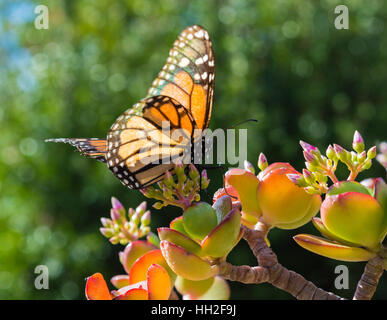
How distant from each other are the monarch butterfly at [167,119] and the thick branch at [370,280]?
1.66ft

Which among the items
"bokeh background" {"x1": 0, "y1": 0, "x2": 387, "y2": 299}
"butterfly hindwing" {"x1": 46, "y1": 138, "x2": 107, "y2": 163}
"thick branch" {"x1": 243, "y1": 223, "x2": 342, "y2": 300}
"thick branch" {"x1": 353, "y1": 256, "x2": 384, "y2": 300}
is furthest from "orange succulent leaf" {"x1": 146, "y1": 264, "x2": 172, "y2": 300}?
"bokeh background" {"x1": 0, "y1": 0, "x2": 387, "y2": 299}

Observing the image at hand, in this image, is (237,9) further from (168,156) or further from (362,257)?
(362,257)

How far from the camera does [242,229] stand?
0.62 m

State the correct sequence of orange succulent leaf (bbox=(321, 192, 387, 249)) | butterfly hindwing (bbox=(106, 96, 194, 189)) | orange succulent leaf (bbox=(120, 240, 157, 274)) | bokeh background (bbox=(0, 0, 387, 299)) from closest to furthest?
1. orange succulent leaf (bbox=(321, 192, 387, 249))
2. orange succulent leaf (bbox=(120, 240, 157, 274))
3. butterfly hindwing (bbox=(106, 96, 194, 189))
4. bokeh background (bbox=(0, 0, 387, 299))

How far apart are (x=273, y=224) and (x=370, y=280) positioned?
155mm

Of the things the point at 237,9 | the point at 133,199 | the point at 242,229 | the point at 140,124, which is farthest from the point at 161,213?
the point at 242,229

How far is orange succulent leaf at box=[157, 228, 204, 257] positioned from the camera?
59 cm

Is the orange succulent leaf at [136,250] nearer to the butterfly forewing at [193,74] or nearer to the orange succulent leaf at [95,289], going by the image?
the orange succulent leaf at [95,289]

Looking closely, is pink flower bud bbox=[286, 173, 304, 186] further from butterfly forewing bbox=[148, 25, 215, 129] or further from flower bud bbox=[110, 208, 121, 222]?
butterfly forewing bbox=[148, 25, 215, 129]

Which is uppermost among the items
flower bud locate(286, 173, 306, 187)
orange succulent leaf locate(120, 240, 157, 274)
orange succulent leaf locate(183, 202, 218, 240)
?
flower bud locate(286, 173, 306, 187)

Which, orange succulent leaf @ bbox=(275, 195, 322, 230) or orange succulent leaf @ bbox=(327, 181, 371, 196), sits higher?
orange succulent leaf @ bbox=(327, 181, 371, 196)

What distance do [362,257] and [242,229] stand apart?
15cm

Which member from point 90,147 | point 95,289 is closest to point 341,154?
point 95,289

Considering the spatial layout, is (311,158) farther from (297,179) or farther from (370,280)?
(370,280)
